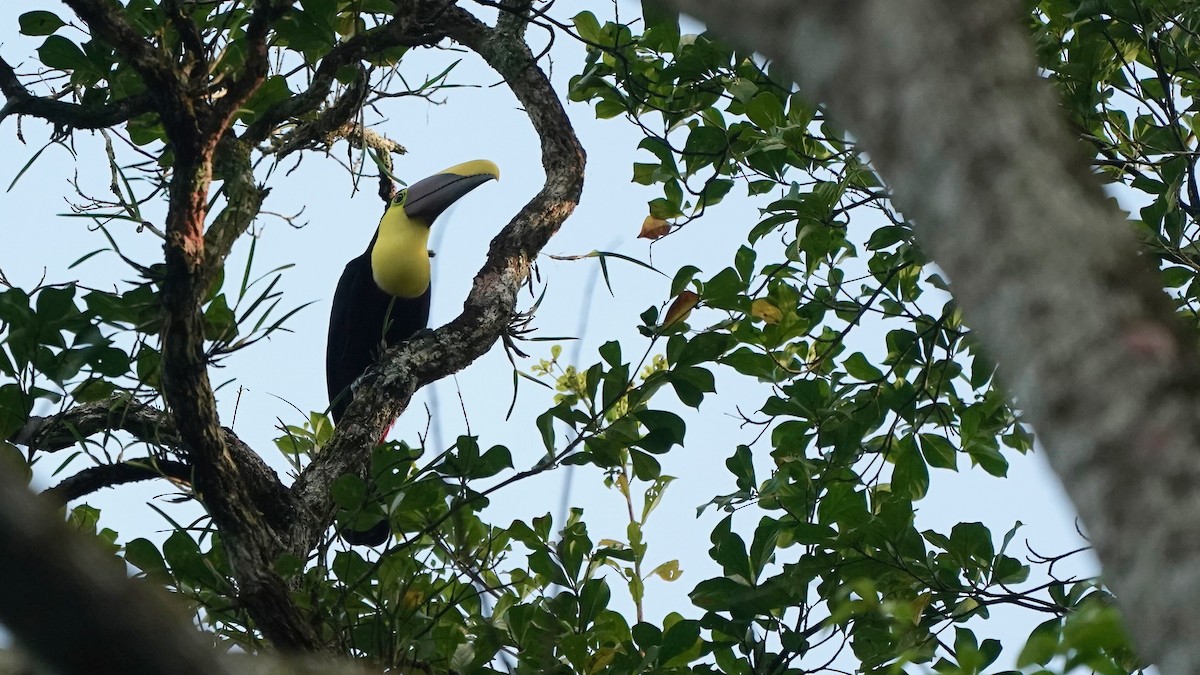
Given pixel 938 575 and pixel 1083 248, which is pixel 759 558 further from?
pixel 1083 248

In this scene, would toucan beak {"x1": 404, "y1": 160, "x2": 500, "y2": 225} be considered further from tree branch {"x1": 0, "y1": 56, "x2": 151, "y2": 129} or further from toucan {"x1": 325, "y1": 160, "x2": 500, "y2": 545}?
tree branch {"x1": 0, "y1": 56, "x2": 151, "y2": 129}

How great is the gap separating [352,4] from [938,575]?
190cm

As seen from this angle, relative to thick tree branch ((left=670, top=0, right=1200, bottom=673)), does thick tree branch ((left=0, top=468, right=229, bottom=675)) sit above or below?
below

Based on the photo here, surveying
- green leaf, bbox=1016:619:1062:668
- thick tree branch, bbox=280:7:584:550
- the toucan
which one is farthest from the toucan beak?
green leaf, bbox=1016:619:1062:668

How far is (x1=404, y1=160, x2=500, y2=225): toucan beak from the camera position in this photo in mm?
4766

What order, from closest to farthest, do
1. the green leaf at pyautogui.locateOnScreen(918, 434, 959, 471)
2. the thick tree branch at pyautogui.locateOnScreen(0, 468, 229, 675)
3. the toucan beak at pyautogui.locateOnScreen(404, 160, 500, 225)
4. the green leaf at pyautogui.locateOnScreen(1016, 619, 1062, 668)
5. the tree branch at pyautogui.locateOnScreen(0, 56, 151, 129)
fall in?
the thick tree branch at pyautogui.locateOnScreen(0, 468, 229, 675) < the green leaf at pyautogui.locateOnScreen(1016, 619, 1062, 668) < the tree branch at pyautogui.locateOnScreen(0, 56, 151, 129) < the green leaf at pyautogui.locateOnScreen(918, 434, 959, 471) < the toucan beak at pyautogui.locateOnScreen(404, 160, 500, 225)

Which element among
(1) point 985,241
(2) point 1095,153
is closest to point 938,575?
(2) point 1095,153

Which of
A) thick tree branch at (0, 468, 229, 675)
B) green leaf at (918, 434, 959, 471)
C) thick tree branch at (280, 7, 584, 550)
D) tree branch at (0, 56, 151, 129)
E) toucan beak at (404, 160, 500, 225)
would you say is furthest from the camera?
toucan beak at (404, 160, 500, 225)

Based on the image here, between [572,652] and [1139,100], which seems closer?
[572,652]

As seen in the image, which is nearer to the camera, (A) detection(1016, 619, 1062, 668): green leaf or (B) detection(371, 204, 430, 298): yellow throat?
(A) detection(1016, 619, 1062, 668): green leaf

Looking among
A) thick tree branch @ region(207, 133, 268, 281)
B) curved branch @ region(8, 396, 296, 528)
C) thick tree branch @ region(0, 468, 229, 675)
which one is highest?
thick tree branch @ region(207, 133, 268, 281)

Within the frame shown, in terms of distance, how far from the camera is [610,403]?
8.38 feet

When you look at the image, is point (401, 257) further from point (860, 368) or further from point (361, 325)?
point (860, 368)

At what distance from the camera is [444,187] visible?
4.89 meters
